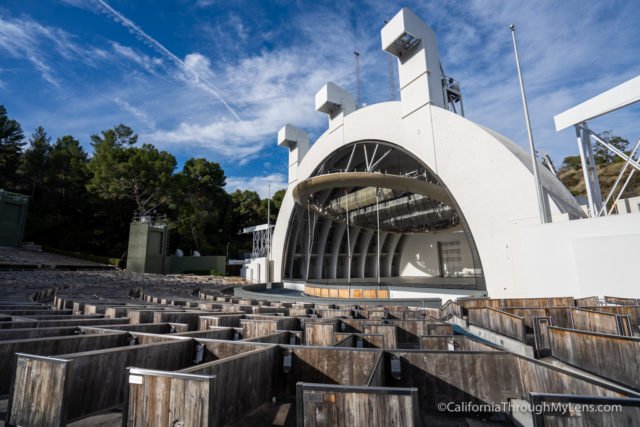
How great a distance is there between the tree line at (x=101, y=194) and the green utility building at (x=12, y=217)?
3.67 metres

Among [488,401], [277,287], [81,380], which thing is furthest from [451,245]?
[81,380]

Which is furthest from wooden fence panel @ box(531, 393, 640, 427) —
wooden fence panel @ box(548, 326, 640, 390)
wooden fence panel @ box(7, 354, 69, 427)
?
wooden fence panel @ box(7, 354, 69, 427)

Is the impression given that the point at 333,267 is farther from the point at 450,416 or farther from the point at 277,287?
the point at 450,416

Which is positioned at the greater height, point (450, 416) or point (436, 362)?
point (436, 362)

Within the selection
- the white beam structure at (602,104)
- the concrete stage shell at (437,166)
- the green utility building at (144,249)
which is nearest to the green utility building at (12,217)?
the green utility building at (144,249)

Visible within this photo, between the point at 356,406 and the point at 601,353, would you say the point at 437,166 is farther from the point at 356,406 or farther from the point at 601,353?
the point at 356,406

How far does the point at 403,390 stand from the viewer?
2785 mm

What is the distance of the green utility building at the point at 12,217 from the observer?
44.0 m

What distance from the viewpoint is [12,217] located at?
148ft

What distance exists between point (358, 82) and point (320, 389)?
3651 cm

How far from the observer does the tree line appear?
164 feet

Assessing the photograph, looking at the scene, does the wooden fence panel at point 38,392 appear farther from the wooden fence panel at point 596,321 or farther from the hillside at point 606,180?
the hillside at point 606,180

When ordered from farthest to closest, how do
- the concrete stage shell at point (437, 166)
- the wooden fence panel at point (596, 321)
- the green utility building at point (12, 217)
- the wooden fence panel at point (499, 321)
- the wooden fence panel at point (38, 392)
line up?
1. the green utility building at point (12, 217)
2. the concrete stage shell at point (437, 166)
3. the wooden fence panel at point (499, 321)
4. the wooden fence panel at point (596, 321)
5. the wooden fence panel at point (38, 392)

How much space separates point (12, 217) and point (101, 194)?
11.3 m
